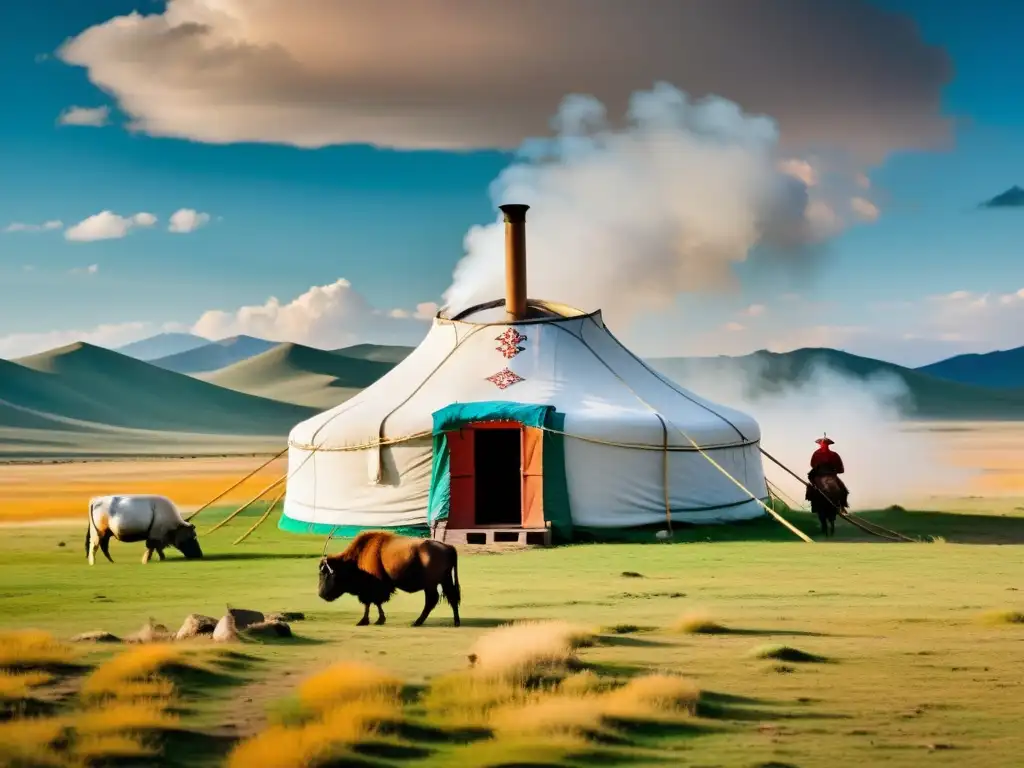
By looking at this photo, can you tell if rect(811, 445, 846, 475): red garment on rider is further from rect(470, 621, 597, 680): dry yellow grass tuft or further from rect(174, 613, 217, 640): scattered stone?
rect(174, 613, 217, 640): scattered stone

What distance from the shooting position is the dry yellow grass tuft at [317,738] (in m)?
5.88

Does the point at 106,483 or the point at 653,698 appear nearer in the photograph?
the point at 653,698

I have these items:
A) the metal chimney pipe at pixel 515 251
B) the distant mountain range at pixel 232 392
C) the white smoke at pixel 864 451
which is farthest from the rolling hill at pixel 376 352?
the metal chimney pipe at pixel 515 251

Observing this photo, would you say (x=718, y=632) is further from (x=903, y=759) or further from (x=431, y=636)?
(x=903, y=759)

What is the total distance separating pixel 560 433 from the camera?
17.8m

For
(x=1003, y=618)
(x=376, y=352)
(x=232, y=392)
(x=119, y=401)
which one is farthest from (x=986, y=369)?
(x=1003, y=618)

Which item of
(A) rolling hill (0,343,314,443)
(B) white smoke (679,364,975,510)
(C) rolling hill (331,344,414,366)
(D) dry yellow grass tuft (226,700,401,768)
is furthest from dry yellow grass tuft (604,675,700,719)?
(C) rolling hill (331,344,414,366)

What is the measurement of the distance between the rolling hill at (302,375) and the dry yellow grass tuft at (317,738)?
12988cm


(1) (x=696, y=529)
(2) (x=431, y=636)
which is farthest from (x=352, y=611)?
(1) (x=696, y=529)

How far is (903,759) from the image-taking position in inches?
241

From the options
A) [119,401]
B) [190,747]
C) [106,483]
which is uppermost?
[119,401]

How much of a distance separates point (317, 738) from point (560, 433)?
11.7 meters

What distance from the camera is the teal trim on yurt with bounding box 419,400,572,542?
17.6 m

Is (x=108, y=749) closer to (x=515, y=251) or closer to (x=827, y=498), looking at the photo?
(x=827, y=498)
